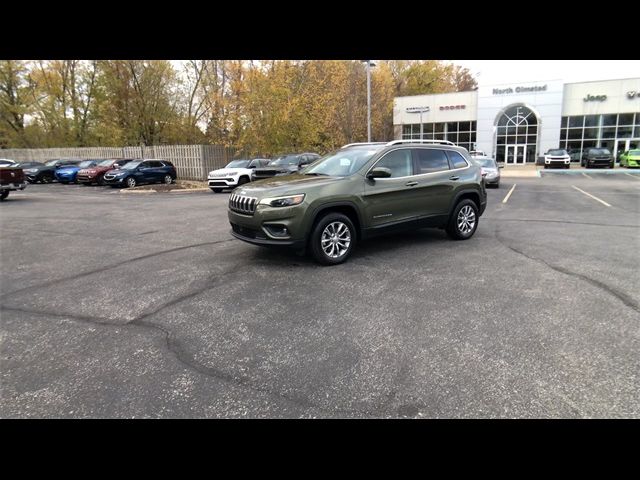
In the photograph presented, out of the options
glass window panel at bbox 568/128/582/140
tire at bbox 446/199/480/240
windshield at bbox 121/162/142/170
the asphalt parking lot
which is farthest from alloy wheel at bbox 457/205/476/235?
glass window panel at bbox 568/128/582/140

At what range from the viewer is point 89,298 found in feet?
16.6

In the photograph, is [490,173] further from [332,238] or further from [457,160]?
[332,238]

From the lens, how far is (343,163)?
6.90m

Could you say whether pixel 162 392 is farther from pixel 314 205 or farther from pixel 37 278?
pixel 37 278

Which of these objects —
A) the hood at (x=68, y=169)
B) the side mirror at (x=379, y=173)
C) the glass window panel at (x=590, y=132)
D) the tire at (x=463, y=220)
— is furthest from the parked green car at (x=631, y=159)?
the hood at (x=68, y=169)

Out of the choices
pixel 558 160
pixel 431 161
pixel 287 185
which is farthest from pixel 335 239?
pixel 558 160

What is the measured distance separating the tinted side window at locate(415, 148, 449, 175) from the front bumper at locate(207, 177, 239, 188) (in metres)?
12.9

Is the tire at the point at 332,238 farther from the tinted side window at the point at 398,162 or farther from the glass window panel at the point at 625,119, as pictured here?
the glass window panel at the point at 625,119

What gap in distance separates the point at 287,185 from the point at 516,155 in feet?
140

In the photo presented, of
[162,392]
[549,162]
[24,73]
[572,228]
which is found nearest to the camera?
[162,392]

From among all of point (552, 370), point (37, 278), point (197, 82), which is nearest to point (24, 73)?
point (197, 82)

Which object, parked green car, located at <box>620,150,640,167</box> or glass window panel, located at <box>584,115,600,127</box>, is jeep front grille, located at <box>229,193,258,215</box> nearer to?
parked green car, located at <box>620,150,640,167</box>

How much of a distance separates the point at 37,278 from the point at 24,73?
4372 centimetres

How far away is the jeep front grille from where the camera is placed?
19.6 ft
